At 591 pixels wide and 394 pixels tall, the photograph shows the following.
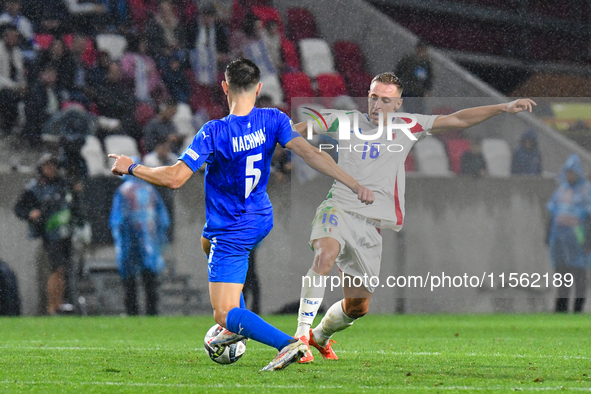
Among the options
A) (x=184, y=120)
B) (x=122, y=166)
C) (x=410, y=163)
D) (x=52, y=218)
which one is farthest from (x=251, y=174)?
(x=184, y=120)

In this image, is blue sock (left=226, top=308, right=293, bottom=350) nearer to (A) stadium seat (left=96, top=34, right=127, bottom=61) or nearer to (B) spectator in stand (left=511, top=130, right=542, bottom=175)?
(B) spectator in stand (left=511, top=130, right=542, bottom=175)

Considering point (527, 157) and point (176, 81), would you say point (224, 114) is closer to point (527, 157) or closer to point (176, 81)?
point (176, 81)

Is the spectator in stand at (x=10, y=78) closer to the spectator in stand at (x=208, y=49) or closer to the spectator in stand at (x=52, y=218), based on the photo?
the spectator in stand at (x=52, y=218)

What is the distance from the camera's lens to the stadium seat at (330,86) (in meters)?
13.5

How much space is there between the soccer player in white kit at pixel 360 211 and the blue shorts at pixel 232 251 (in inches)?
30.0

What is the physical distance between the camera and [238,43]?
1377 cm

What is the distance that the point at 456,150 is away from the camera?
475 inches

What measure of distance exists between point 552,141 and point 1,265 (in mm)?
7471

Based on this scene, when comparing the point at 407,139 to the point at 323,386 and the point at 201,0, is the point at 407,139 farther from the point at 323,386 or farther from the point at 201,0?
the point at 201,0

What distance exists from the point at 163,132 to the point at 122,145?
2.29 feet

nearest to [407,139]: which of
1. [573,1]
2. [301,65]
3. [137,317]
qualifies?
[137,317]

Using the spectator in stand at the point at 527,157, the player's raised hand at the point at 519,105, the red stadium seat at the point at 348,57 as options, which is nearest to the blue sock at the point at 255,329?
the player's raised hand at the point at 519,105

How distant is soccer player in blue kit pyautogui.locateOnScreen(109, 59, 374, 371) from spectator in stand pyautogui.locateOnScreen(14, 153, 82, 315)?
20.3 feet

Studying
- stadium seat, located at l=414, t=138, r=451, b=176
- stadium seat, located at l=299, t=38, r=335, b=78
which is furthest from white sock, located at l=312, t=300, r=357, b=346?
stadium seat, located at l=299, t=38, r=335, b=78
